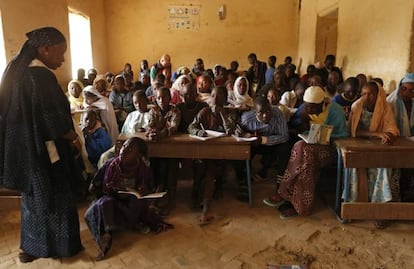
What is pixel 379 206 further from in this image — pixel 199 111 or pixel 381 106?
pixel 199 111

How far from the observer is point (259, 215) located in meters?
3.67

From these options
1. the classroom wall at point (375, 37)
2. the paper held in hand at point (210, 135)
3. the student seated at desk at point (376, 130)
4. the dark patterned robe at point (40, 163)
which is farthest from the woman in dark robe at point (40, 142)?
the classroom wall at point (375, 37)

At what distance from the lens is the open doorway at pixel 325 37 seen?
9.17 metres

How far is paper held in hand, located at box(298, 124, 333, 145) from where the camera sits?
342 cm

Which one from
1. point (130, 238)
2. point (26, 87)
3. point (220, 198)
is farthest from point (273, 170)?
point (26, 87)

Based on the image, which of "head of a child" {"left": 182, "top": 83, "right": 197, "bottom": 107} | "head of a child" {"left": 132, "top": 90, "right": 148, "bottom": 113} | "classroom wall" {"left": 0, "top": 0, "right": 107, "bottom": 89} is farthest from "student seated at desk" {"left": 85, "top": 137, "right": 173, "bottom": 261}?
"classroom wall" {"left": 0, "top": 0, "right": 107, "bottom": 89}

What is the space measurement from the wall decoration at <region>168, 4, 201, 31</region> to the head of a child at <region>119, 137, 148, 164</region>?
9.02 metres

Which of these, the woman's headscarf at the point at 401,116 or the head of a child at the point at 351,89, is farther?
the head of a child at the point at 351,89

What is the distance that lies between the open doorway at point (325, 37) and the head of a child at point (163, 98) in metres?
6.16

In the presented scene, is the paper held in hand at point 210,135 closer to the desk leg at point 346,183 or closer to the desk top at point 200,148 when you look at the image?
the desk top at point 200,148

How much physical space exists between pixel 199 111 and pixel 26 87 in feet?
6.95

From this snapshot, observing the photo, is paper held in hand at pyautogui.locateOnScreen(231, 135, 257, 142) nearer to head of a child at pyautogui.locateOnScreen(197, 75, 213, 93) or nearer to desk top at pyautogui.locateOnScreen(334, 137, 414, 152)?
desk top at pyautogui.locateOnScreen(334, 137, 414, 152)

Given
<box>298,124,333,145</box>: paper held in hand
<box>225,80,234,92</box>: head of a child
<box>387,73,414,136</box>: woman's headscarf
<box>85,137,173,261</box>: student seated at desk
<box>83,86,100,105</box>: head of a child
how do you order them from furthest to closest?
1. <box>225,80,234,92</box>: head of a child
2. <box>83,86,100,105</box>: head of a child
3. <box>387,73,414,136</box>: woman's headscarf
4. <box>298,124,333,145</box>: paper held in hand
5. <box>85,137,173,261</box>: student seated at desk

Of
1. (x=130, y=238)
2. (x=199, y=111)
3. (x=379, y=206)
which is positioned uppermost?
(x=199, y=111)
